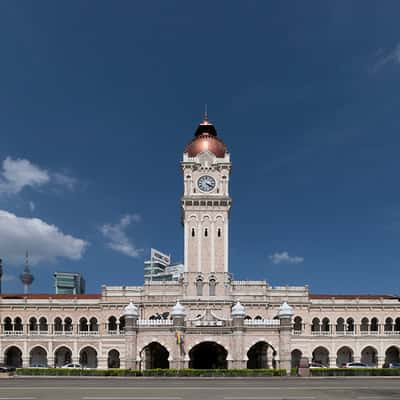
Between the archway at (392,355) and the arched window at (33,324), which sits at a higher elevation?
the arched window at (33,324)

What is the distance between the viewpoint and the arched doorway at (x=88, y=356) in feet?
246

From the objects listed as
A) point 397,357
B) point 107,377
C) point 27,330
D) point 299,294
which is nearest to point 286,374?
point 107,377

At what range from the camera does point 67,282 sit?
6845 inches

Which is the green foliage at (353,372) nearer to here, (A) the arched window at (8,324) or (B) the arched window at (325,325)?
(B) the arched window at (325,325)

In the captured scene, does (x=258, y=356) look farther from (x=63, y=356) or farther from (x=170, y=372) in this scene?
(x=63, y=356)

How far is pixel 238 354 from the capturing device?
5169 cm

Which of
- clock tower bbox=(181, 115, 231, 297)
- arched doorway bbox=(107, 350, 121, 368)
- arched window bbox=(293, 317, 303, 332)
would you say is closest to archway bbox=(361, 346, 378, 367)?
arched window bbox=(293, 317, 303, 332)

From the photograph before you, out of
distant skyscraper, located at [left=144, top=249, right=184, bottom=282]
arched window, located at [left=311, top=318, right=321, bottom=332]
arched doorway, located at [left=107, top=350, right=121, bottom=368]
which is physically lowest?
arched doorway, located at [left=107, top=350, right=121, bottom=368]

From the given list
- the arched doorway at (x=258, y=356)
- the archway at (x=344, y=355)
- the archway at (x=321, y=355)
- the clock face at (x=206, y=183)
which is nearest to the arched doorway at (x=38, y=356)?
the arched doorway at (x=258, y=356)

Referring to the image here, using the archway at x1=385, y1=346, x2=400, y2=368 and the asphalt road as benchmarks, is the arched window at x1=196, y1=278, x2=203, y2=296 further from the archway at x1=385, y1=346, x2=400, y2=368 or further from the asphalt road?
the asphalt road

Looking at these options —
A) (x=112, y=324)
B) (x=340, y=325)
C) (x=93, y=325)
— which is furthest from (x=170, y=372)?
Answer: (x=340, y=325)

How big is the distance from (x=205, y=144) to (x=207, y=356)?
34.0m

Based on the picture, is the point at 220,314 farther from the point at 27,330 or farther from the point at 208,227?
the point at 27,330

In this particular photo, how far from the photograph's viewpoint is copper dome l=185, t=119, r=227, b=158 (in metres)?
77.8
